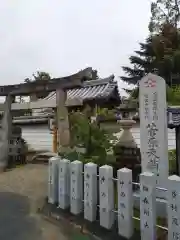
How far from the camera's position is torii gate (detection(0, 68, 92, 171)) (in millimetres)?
9969

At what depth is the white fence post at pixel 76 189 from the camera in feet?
18.6

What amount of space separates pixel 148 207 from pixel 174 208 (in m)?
0.45

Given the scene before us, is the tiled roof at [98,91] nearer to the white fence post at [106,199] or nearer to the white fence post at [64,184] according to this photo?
the white fence post at [64,184]

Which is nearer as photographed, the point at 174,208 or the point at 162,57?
the point at 174,208

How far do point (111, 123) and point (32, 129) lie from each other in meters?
6.13

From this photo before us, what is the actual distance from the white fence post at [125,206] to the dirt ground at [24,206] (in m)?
0.96

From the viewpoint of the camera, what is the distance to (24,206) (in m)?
6.45

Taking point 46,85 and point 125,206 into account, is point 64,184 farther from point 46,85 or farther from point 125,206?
point 46,85

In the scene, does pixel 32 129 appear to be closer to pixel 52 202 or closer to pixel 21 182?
pixel 21 182

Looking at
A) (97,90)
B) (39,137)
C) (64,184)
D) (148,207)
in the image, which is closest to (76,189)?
(64,184)

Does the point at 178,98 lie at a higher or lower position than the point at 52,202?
higher

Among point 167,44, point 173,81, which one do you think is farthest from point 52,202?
point 167,44

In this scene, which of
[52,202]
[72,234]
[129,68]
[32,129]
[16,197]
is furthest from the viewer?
[129,68]

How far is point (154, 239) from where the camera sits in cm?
415
